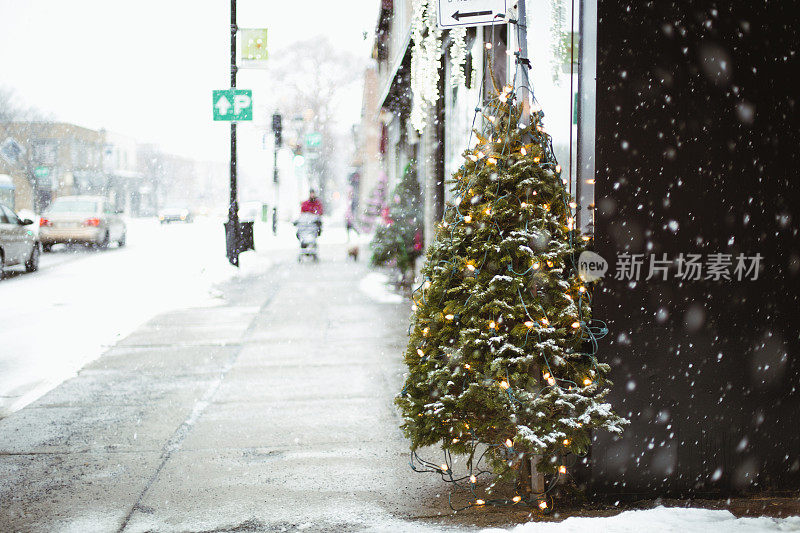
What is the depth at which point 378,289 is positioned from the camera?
13.5 metres

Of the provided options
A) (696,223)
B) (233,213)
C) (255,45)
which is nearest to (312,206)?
(233,213)

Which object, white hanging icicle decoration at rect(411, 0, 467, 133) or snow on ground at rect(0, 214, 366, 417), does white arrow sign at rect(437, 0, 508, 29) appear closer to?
white hanging icicle decoration at rect(411, 0, 467, 133)

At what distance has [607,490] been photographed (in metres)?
4.22

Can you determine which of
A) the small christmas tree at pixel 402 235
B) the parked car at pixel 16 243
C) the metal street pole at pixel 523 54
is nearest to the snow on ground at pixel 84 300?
the parked car at pixel 16 243

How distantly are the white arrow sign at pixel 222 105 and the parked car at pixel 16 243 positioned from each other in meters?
4.77

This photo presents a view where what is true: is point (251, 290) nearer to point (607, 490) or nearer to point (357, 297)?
point (357, 297)

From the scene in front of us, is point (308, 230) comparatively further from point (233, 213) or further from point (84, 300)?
point (84, 300)

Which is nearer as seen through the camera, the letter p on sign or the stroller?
the letter p on sign

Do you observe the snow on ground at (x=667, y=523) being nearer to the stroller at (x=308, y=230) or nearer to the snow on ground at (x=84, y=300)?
the snow on ground at (x=84, y=300)

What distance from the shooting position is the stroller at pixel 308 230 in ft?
61.1

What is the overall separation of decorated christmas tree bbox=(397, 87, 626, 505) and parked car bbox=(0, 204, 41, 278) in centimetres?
1379

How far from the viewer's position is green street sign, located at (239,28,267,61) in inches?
649

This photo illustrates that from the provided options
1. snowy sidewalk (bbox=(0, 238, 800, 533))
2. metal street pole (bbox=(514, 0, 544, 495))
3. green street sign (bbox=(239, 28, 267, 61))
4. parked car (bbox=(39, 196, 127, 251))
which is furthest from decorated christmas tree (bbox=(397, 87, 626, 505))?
parked car (bbox=(39, 196, 127, 251))

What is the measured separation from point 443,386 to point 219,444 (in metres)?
2.11
